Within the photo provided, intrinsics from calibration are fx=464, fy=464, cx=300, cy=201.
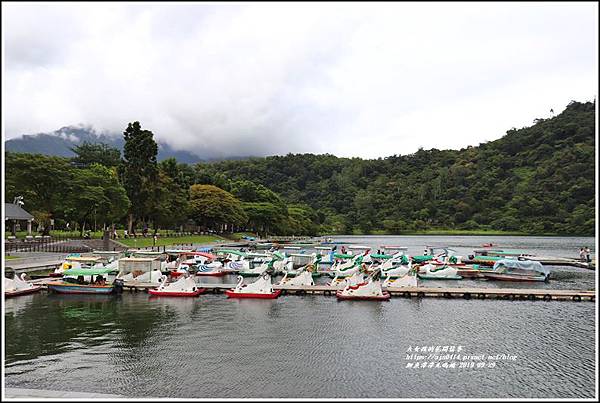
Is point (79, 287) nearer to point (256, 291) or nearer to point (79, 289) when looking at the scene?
point (79, 289)

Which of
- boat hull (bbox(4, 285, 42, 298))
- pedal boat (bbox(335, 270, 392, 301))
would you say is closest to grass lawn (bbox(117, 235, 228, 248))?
boat hull (bbox(4, 285, 42, 298))

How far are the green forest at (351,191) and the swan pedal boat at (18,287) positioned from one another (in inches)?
1107

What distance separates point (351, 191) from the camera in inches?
7244

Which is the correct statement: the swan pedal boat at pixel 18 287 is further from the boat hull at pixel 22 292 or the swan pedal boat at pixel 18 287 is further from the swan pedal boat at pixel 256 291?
the swan pedal boat at pixel 256 291

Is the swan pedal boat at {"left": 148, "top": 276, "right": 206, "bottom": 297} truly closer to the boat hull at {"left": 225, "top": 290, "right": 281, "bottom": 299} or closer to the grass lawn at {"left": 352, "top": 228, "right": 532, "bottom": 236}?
the boat hull at {"left": 225, "top": 290, "right": 281, "bottom": 299}

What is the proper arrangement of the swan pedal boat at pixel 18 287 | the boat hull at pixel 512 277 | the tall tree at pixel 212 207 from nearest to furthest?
the swan pedal boat at pixel 18 287 → the boat hull at pixel 512 277 → the tall tree at pixel 212 207

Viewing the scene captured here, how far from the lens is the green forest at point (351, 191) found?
193 feet

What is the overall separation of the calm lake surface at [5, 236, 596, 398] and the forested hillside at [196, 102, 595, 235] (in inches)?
3623

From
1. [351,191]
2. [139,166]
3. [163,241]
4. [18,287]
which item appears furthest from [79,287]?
[351,191]

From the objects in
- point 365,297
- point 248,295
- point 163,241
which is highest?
point 163,241

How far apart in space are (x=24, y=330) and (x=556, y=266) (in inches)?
2043

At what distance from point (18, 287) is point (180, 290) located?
9.88 meters

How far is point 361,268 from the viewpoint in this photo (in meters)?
31.5

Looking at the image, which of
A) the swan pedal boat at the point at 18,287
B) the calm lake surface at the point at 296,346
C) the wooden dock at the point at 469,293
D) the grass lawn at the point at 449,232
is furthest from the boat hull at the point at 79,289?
the grass lawn at the point at 449,232
